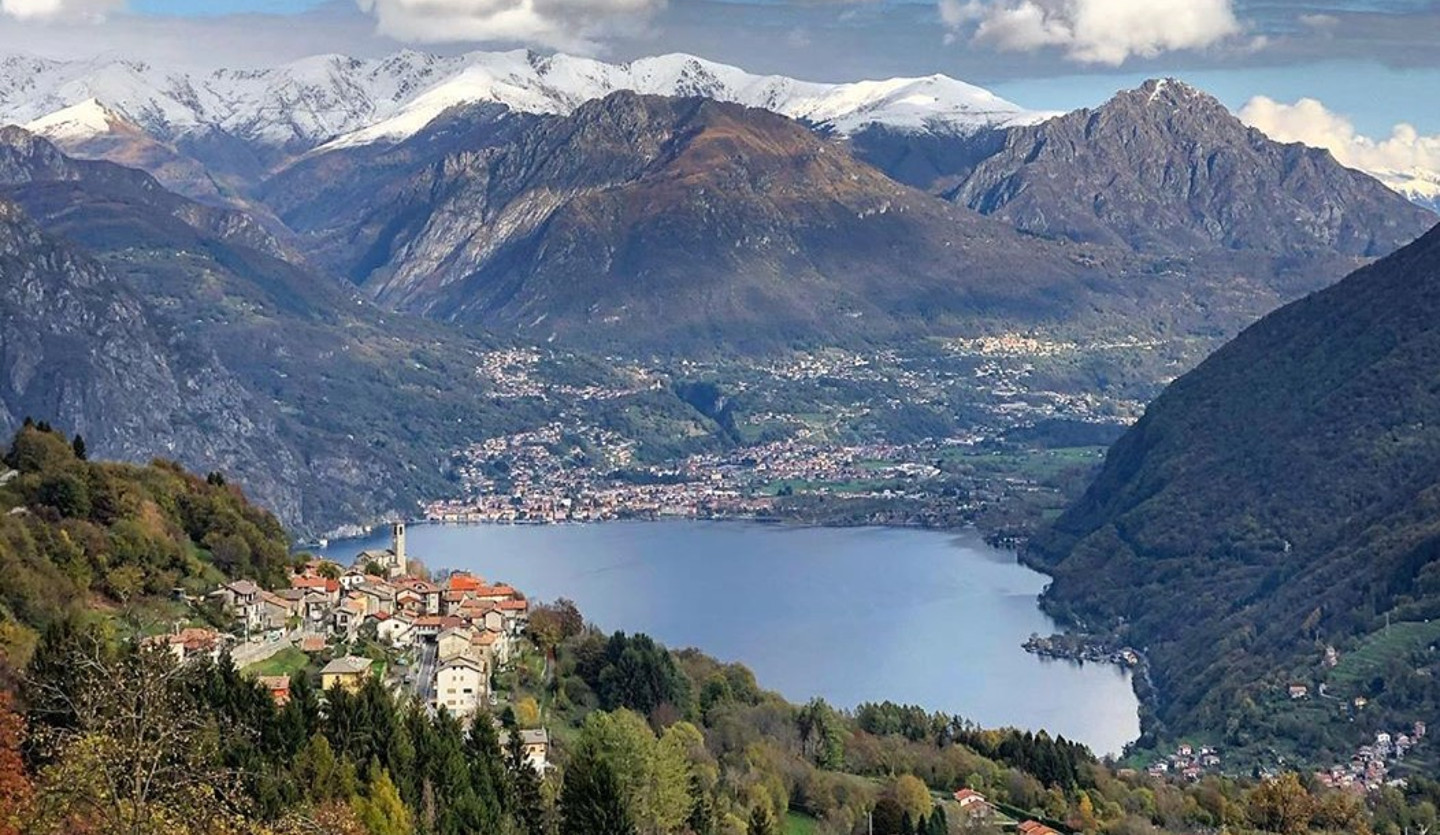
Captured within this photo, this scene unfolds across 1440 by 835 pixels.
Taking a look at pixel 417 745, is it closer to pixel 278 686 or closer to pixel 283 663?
pixel 278 686

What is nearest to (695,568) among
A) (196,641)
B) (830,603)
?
(830,603)

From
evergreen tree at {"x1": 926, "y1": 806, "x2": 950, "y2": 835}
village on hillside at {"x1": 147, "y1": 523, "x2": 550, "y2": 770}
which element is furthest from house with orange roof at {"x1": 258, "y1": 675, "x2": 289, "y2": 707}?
evergreen tree at {"x1": 926, "y1": 806, "x2": 950, "y2": 835}

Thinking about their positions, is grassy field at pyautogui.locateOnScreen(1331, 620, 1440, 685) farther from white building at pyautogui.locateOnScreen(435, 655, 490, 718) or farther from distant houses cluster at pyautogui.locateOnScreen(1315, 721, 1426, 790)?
white building at pyautogui.locateOnScreen(435, 655, 490, 718)

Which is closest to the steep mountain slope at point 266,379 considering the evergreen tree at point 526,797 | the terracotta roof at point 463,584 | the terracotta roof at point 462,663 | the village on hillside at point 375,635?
the terracotta roof at point 463,584

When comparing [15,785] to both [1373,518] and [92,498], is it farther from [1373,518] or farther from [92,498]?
[1373,518]

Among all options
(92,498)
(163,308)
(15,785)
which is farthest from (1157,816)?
(163,308)

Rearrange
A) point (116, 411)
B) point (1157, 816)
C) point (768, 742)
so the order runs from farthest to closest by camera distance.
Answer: point (116, 411) → point (1157, 816) → point (768, 742)
